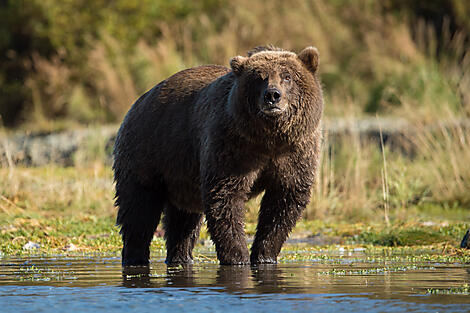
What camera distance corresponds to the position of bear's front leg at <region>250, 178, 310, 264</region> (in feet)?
25.0

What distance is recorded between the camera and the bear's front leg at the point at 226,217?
7297mm

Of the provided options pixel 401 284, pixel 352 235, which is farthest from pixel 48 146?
pixel 401 284

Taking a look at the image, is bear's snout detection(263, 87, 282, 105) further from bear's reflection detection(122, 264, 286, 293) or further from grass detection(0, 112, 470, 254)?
grass detection(0, 112, 470, 254)

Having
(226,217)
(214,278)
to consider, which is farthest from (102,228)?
(214,278)

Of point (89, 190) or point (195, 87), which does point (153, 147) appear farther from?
point (89, 190)

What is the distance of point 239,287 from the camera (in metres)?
5.75

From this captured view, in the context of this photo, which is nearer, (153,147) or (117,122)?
(153,147)

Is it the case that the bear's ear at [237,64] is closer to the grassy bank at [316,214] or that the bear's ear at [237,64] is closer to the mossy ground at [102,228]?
the mossy ground at [102,228]

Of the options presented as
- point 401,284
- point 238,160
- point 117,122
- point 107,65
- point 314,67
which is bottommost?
point 401,284

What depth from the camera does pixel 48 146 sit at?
18.8 m

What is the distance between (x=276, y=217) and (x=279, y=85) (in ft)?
4.28

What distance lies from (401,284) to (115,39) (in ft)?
63.8

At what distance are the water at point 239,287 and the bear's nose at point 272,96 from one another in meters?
1.38

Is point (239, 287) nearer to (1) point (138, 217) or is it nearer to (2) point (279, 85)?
(2) point (279, 85)
